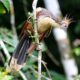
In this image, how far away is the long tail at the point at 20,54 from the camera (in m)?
2.33

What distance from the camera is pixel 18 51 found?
2375mm

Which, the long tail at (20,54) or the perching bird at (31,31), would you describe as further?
the long tail at (20,54)

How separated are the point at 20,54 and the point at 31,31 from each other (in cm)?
20

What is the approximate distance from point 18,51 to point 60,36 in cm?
205

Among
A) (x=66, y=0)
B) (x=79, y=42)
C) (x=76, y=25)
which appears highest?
(x=66, y=0)

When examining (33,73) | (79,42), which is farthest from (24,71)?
(79,42)

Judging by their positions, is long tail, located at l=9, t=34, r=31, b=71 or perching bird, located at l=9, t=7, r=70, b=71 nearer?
perching bird, located at l=9, t=7, r=70, b=71

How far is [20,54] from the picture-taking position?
2.37 m

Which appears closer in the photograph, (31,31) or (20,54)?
(31,31)

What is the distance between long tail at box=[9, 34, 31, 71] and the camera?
2334mm

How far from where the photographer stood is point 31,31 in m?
2.24

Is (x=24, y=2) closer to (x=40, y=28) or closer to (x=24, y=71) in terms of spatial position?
(x=24, y=71)

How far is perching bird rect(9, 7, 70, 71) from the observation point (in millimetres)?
2145

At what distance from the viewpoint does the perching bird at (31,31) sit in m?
2.14
